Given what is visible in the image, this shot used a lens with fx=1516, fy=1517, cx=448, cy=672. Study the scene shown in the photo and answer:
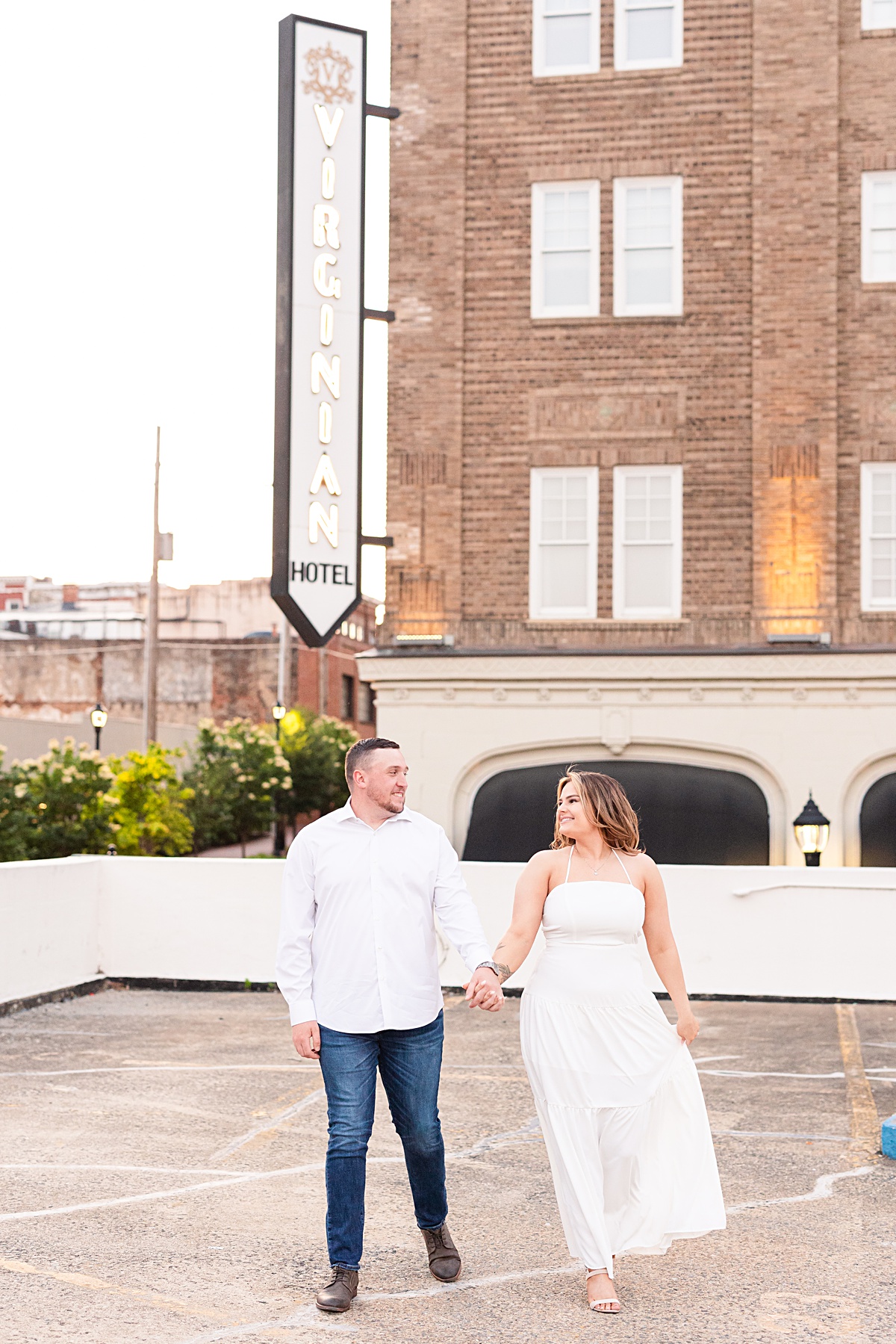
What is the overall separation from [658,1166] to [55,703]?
56.5m

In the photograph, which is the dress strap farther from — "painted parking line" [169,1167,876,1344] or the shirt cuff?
"painted parking line" [169,1167,876,1344]

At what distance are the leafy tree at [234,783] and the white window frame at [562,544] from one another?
1527 centimetres

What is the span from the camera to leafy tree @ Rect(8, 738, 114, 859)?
20922 mm

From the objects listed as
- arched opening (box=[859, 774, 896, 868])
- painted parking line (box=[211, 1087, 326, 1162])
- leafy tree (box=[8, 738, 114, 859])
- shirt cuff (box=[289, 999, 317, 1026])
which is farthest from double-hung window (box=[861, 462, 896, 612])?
shirt cuff (box=[289, 999, 317, 1026])

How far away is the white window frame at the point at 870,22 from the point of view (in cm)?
2019

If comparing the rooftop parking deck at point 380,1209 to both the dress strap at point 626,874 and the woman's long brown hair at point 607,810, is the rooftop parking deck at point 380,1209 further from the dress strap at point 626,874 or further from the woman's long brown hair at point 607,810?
the woman's long brown hair at point 607,810

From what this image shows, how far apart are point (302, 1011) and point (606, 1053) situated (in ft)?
3.49

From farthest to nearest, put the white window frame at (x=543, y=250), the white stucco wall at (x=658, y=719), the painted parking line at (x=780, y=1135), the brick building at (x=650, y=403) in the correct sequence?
1. the white window frame at (x=543, y=250)
2. the brick building at (x=650, y=403)
3. the white stucco wall at (x=658, y=719)
4. the painted parking line at (x=780, y=1135)

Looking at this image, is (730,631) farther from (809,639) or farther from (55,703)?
(55,703)

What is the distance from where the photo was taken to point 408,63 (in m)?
21.1

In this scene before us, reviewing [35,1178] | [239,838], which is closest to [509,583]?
[35,1178]

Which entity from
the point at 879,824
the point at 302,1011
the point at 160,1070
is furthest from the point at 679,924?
the point at 302,1011

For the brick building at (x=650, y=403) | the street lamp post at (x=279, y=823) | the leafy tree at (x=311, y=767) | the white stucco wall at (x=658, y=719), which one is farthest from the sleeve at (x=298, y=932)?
the leafy tree at (x=311, y=767)

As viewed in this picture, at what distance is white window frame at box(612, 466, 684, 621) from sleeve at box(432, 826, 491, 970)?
14.9 metres
